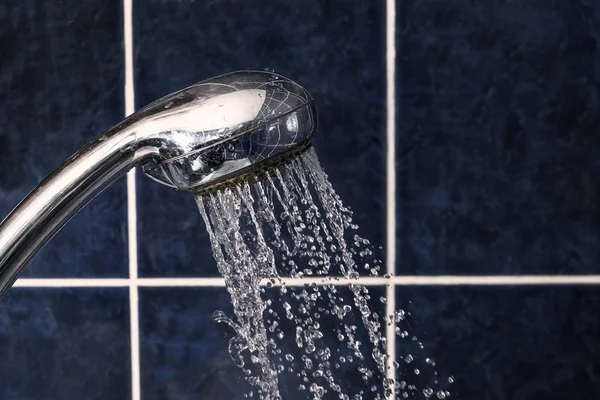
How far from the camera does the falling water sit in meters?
0.61

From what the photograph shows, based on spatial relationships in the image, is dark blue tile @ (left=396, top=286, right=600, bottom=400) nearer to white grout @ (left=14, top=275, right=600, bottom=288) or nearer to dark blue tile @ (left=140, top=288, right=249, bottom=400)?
white grout @ (left=14, top=275, right=600, bottom=288)

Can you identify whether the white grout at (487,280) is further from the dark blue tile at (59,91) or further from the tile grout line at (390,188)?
the dark blue tile at (59,91)

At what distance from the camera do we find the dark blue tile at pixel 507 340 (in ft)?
2.05

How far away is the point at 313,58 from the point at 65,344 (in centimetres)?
34

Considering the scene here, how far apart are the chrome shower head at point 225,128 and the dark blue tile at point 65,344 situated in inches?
11.6

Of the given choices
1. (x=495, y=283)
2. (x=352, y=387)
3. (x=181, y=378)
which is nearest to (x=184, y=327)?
(x=181, y=378)

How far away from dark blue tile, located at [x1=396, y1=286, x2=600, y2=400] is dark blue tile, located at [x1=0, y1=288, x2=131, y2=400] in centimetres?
26

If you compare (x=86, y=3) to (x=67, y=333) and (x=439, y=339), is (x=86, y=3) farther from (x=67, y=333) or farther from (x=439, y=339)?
(x=439, y=339)

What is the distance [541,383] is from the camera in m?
0.63

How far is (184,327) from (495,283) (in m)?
0.28

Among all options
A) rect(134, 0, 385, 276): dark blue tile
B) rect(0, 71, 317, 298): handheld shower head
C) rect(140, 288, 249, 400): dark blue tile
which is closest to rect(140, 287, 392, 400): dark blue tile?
rect(140, 288, 249, 400): dark blue tile

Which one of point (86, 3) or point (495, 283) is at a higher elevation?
point (86, 3)

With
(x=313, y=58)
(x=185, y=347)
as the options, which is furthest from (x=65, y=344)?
(x=313, y=58)

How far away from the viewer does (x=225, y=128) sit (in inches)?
14.7
